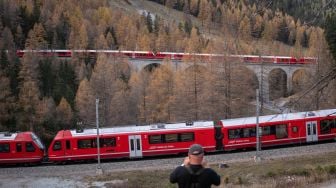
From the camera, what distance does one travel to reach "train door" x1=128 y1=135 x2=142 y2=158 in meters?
28.2

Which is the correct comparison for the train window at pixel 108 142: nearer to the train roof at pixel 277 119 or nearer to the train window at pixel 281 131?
the train roof at pixel 277 119

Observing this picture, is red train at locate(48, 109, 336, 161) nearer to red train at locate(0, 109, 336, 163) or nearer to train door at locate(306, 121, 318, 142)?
red train at locate(0, 109, 336, 163)

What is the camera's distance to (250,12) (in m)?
7.07

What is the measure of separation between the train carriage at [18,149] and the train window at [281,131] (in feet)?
52.1

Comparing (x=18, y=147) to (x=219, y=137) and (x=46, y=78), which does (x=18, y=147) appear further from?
(x=46, y=78)

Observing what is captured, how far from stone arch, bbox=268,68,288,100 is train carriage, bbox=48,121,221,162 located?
1570 inches

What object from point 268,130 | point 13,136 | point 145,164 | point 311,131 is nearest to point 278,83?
point 311,131

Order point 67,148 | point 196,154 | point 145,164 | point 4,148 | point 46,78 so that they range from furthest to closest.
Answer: point 46,78 → point 4,148 → point 67,148 → point 145,164 → point 196,154

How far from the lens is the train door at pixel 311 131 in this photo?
2912cm

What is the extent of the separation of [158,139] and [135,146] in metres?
1.57

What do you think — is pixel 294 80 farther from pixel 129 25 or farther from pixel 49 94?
pixel 129 25

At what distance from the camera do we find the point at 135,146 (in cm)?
2828

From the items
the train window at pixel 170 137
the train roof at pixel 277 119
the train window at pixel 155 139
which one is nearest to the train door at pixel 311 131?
the train roof at pixel 277 119

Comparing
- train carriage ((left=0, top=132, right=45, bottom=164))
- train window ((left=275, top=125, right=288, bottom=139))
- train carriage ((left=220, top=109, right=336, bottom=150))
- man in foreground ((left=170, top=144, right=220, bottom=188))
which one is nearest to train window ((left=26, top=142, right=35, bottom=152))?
train carriage ((left=0, top=132, right=45, bottom=164))
